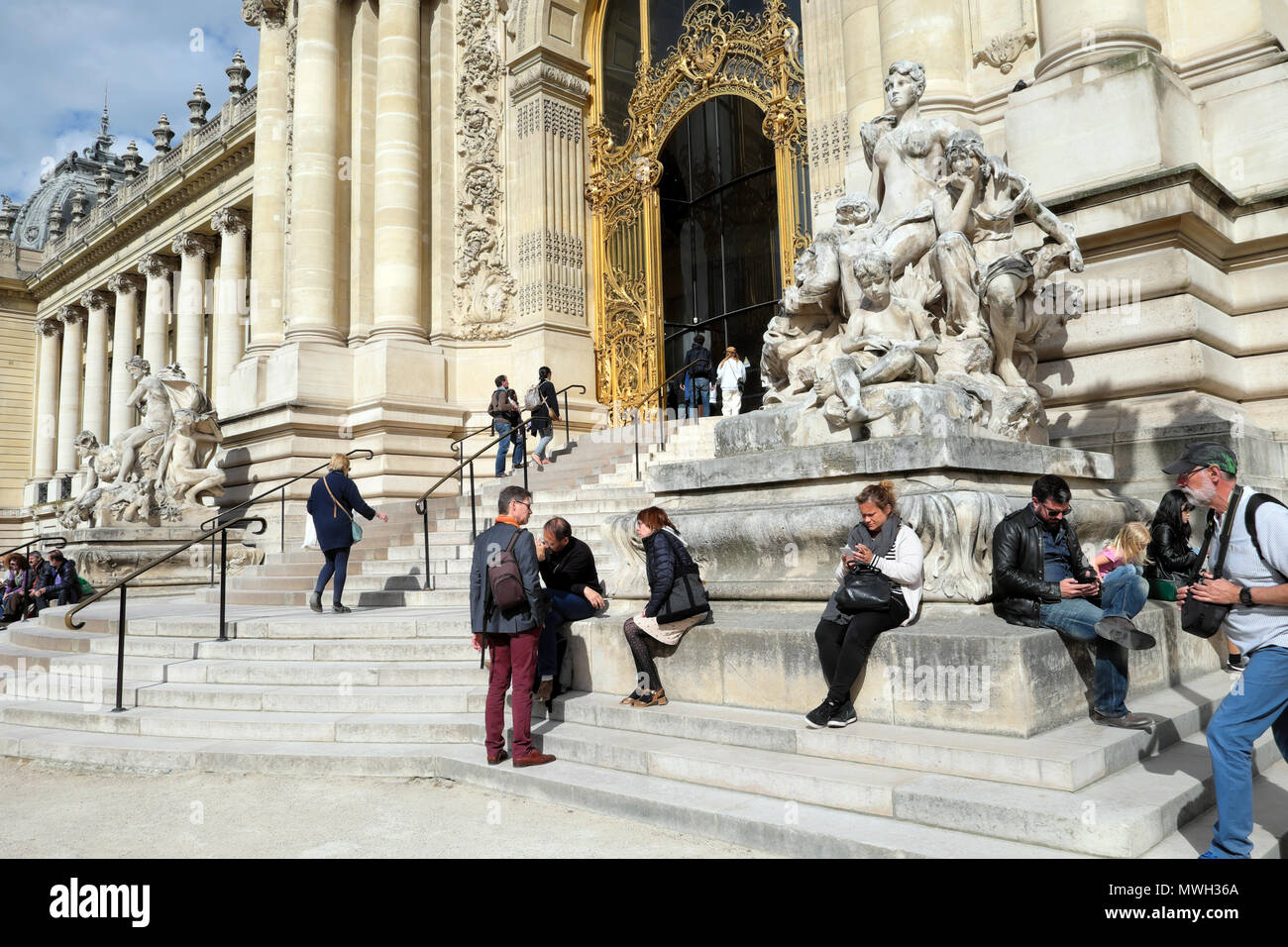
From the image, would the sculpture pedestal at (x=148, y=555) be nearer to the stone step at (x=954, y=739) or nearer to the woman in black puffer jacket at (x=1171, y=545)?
the stone step at (x=954, y=739)

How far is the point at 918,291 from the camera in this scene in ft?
20.6

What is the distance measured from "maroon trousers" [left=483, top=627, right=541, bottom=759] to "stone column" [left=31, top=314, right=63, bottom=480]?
42997 mm

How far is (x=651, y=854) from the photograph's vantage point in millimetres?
3711

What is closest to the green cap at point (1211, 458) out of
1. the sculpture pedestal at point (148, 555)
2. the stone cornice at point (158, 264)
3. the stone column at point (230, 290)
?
the sculpture pedestal at point (148, 555)

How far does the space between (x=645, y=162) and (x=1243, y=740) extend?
14.4 m

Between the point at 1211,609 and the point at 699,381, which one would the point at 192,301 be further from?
the point at 1211,609

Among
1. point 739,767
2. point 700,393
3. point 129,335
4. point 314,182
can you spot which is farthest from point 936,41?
point 129,335

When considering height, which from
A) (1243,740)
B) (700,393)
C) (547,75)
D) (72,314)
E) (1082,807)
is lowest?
(1082,807)

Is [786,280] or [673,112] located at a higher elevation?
[673,112]

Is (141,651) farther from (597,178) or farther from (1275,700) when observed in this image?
(597,178)

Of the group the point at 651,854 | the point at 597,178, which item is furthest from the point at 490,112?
the point at 651,854

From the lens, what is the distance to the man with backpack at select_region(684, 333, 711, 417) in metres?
14.4

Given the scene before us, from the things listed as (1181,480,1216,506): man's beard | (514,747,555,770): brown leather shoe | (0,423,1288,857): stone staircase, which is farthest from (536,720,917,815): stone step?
(1181,480,1216,506): man's beard

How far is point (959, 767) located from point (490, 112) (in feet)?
50.7
